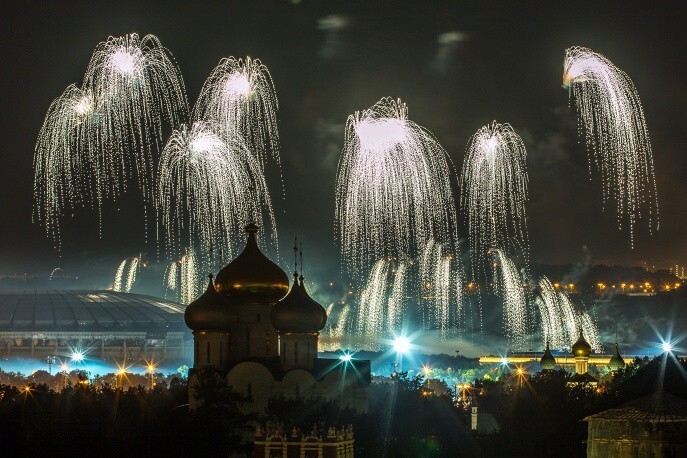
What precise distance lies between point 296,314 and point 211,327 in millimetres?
3494

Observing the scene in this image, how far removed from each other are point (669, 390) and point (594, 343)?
77876 mm

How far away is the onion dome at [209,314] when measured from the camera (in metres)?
56.5

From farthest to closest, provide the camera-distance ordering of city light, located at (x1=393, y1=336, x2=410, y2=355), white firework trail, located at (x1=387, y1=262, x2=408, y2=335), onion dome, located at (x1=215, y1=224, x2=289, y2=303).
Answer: city light, located at (x1=393, y1=336, x2=410, y2=355) < white firework trail, located at (x1=387, y1=262, x2=408, y2=335) < onion dome, located at (x1=215, y1=224, x2=289, y2=303)

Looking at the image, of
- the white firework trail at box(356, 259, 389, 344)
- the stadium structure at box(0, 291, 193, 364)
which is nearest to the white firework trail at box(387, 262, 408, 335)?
the white firework trail at box(356, 259, 389, 344)

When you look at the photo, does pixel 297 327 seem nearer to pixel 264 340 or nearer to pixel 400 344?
pixel 264 340

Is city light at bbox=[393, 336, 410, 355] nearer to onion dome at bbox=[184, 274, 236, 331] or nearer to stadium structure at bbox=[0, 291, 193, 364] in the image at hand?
stadium structure at bbox=[0, 291, 193, 364]

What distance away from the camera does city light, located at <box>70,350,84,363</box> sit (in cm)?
10569

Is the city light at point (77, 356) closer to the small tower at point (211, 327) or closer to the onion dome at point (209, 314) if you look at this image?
the small tower at point (211, 327)

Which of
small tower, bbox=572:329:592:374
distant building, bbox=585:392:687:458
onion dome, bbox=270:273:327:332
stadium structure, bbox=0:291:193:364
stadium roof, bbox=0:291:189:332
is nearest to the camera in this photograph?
distant building, bbox=585:392:687:458

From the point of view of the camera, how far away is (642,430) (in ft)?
161

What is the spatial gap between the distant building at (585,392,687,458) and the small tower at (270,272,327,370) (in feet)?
38.4

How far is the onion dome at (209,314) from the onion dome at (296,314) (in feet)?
6.43

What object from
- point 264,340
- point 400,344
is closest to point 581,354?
point 400,344

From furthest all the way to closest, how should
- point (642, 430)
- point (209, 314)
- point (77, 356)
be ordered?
point (77, 356), point (209, 314), point (642, 430)
